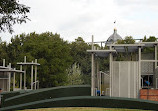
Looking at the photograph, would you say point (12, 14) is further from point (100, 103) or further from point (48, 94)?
point (48, 94)

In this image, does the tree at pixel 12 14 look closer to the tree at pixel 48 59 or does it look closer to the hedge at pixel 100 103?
the hedge at pixel 100 103

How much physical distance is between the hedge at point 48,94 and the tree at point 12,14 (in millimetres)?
7266

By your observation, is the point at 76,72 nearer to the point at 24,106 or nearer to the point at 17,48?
the point at 17,48

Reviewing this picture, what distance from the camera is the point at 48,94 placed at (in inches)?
869

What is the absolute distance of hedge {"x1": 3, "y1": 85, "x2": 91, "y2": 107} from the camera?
2066 centimetres

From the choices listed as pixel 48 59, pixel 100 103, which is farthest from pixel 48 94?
pixel 48 59

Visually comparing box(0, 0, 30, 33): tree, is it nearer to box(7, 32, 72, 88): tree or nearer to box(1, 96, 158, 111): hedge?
box(1, 96, 158, 111): hedge

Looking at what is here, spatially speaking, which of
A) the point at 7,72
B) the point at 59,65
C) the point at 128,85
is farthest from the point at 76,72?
the point at 128,85

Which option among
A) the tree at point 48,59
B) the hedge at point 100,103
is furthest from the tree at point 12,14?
the tree at point 48,59

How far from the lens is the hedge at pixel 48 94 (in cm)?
2066

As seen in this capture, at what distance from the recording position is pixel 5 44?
55.4 meters

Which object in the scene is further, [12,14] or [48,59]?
[48,59]

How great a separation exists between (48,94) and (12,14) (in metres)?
8.76

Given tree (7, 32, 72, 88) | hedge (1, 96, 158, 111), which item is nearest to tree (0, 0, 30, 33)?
hedge (1, 96, 158, 111)
